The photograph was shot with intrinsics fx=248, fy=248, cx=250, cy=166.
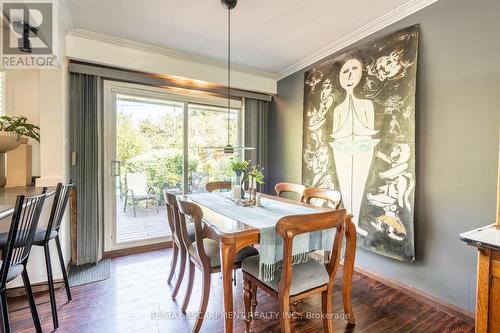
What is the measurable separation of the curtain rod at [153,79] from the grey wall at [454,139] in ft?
6.82

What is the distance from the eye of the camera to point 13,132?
2180mm

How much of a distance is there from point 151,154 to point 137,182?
42cm

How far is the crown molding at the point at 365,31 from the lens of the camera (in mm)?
2176

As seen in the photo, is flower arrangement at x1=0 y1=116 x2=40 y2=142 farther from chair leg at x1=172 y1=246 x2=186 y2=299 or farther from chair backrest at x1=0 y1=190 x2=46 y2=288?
chair leg at x1=172 y1=246 x2=186 y2=299

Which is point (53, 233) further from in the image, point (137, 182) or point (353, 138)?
point (353, 138)

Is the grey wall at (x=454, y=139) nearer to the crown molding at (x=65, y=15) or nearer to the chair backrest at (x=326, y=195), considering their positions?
the chair backrest at (x=326, y=195)

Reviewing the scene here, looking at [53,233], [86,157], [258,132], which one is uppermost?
[258,132]

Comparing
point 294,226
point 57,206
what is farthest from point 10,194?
point 294,226

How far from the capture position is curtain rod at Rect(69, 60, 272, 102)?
2.77 meters

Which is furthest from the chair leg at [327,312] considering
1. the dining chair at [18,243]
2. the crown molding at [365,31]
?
the crown molding at [365,31]

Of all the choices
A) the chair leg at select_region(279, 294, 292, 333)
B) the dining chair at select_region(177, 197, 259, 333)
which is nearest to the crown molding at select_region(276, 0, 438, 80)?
the dining chair at select_region(177, 197, 259, 333)

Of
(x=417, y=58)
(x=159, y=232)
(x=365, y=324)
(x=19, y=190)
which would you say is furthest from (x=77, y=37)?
(x=365, y=324)

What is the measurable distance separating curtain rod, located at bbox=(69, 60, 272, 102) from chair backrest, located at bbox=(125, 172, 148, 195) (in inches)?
47.2

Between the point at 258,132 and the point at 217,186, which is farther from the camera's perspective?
the point at 258,132
